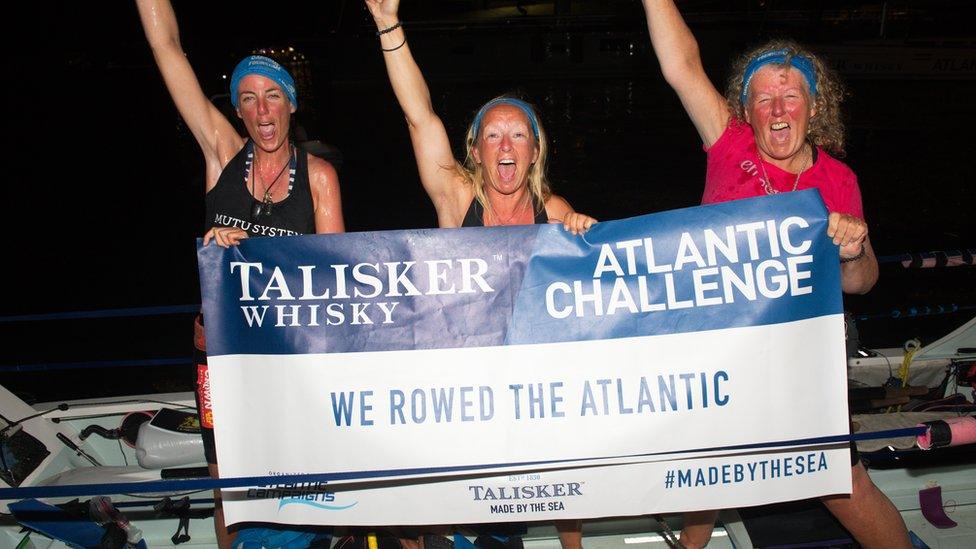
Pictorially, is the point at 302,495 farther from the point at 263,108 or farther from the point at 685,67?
the point at 685,67

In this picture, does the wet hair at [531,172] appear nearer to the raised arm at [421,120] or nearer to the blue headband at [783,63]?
the raised arm at [421,120]

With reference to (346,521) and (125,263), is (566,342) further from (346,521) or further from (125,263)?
(125,263)

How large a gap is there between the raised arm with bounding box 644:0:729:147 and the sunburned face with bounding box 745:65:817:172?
242mm

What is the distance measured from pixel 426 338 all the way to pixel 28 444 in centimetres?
272

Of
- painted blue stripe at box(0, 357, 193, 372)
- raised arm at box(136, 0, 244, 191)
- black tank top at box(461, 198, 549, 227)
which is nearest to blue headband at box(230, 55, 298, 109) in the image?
raised arm at box(136, 0, 244, 191)

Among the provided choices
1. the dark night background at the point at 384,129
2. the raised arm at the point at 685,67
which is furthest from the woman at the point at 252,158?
the dark night background at the point at 384,129

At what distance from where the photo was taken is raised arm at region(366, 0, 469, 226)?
3.16 m

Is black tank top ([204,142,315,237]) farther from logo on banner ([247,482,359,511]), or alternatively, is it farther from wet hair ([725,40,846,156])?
wet hair ([725,40,846,156])

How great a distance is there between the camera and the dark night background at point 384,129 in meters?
8.91

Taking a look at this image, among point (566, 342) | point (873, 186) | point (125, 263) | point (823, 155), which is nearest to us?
point (566, 342)

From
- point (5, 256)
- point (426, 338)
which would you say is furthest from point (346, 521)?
point (5, 256)

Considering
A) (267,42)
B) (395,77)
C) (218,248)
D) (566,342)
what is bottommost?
(566,342)

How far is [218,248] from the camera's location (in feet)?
9.43

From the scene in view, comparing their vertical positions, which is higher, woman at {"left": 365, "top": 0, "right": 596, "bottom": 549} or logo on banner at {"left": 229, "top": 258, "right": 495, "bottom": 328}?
woman at {"left": 365, "top": 0, "right": 596, "bottom": 549}
